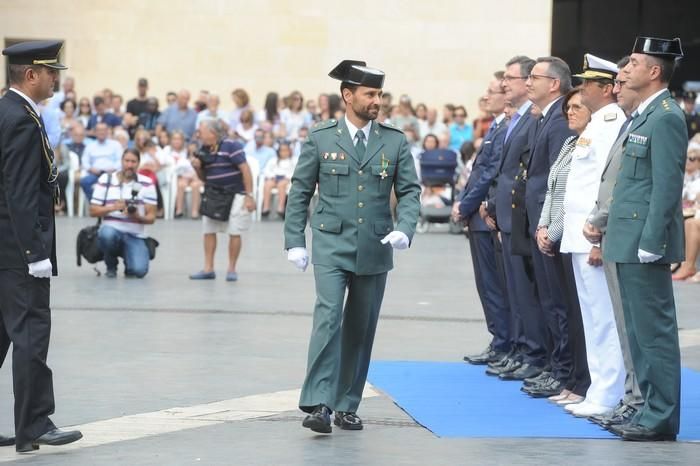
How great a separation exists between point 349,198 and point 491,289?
293 centimetres

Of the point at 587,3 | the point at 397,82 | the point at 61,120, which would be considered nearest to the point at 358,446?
the point at 61,120

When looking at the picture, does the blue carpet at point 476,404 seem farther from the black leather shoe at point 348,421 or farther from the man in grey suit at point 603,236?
the black leather shoe at point 348,421

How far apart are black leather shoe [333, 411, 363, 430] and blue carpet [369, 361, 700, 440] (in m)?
0.38

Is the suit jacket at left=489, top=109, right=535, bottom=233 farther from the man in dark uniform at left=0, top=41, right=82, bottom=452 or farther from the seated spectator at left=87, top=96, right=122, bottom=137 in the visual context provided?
the seated spectator at left=87, top=96, right=122, bottom=137

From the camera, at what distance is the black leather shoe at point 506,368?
1008 cm

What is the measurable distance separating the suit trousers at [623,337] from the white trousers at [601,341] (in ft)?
0.94

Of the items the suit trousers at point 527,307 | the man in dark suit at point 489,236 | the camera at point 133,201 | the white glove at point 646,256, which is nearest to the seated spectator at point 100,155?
the camera at point 133,201

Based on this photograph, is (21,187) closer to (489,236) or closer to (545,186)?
(545,186)

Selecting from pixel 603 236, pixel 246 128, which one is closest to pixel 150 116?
pixel 246 128

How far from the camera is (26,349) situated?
7285 mm

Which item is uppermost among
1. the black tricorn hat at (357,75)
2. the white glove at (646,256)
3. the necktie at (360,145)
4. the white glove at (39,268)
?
the black tricorn hat at (357,75)

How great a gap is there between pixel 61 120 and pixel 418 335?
1618 centimetres

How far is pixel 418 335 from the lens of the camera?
12.2 m

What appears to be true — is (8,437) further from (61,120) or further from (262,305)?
(61,120)
